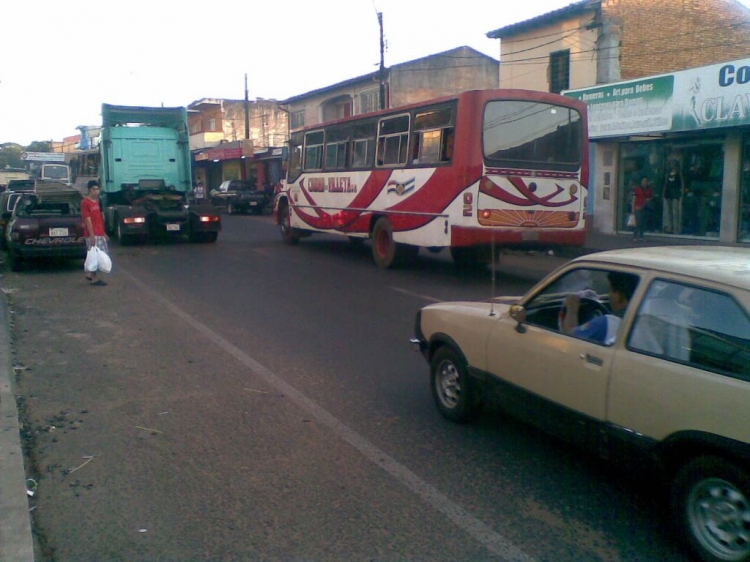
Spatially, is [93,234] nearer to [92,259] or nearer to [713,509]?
[92,259]

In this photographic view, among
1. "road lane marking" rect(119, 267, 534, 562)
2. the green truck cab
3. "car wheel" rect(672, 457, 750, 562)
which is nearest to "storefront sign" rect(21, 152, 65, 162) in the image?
the green truck cab

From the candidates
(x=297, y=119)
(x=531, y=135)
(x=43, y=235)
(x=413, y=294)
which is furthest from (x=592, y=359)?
(x=297, y=119)

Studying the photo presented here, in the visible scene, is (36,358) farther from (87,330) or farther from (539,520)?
(539,520)

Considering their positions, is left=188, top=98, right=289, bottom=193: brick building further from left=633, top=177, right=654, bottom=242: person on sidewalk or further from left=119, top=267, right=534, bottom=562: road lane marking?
left=119, top=267, right=534, bottom=562: road lane marking

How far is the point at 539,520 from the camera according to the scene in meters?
4.26

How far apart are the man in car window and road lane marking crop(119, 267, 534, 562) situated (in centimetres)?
127

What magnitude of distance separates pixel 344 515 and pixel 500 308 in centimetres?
206

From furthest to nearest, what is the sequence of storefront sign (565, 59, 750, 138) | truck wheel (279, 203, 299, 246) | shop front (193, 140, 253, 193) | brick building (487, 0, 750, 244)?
shop front (193, 140, 253, 193) → truck wheel (279, 203, 299, 246) → brick building (487, 0, 750, 244) → storefront sign (565, 59, 750, 138)

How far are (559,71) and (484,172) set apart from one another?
14.2m

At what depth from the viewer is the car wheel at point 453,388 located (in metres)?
5.68

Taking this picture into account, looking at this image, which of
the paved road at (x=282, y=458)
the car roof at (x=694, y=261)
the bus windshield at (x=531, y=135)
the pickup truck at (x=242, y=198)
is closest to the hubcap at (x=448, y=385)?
the paved road at (x=282, y=458)

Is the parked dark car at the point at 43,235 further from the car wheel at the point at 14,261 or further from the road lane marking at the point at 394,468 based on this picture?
the road lane marking at the point at 394,468

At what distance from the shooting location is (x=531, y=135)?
42.9 ft

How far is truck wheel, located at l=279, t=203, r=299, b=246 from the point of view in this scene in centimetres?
2084
